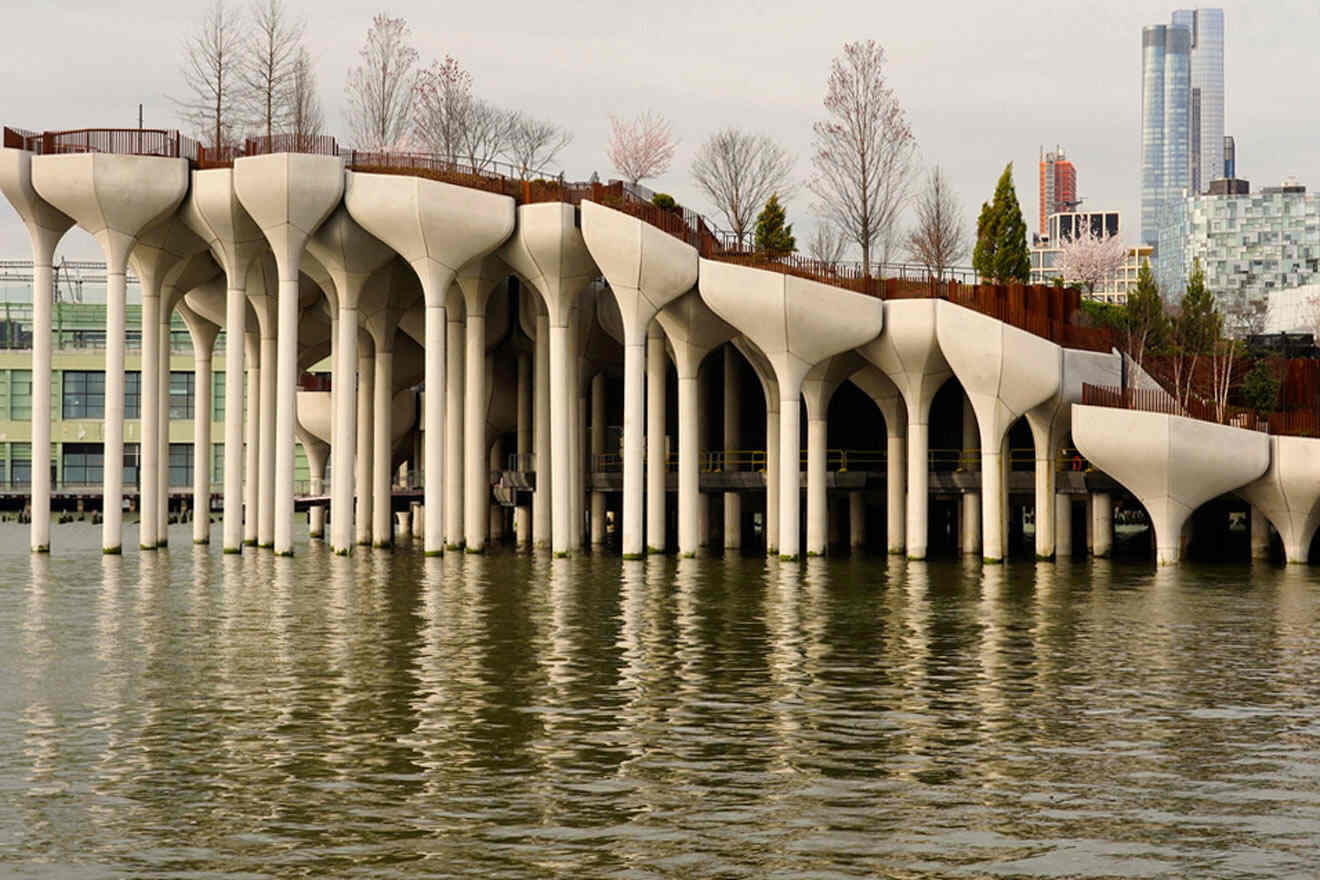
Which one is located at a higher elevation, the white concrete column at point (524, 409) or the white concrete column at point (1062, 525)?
the white concrete column at point (524, 409)

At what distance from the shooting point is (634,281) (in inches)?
2355

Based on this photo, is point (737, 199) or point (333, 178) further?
point (737, 199)

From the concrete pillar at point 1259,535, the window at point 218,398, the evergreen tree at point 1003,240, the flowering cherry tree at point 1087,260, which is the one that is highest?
the flowering cherry tree at point 1087,260

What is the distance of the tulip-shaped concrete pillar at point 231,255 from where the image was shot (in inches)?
2403

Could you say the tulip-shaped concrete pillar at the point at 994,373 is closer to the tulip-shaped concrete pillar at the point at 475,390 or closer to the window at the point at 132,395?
the tulip-shaped concrete pillar at the point at 475,390

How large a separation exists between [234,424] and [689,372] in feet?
54.8

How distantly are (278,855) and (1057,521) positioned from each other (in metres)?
52.7

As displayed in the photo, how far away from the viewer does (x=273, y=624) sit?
37.7 m

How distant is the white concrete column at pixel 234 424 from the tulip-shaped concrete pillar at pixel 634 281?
13.0m

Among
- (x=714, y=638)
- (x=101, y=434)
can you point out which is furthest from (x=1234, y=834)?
(x=101, y=434)

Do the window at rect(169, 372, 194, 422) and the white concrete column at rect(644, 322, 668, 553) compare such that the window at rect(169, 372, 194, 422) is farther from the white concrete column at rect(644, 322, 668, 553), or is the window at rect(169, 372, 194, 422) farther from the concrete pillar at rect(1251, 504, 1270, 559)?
the concrete pillar at rect(1251, 504, 1270, 559)

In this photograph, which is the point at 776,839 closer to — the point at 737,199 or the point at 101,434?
the point at 737,199

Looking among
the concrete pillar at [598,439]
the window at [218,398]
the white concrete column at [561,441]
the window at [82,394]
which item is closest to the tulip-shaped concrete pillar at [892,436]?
→ the white concrete column at [561,441]

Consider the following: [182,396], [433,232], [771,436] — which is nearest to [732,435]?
[771,436]
